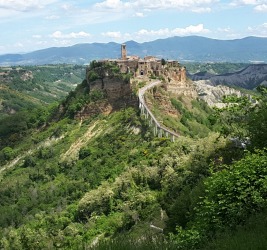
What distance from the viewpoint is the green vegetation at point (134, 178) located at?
46.9 ft

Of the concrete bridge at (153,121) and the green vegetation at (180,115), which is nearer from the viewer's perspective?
the concrete bridge at (153,121)

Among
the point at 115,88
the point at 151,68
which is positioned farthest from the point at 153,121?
the point at 151,68

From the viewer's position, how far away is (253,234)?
37.0 feet

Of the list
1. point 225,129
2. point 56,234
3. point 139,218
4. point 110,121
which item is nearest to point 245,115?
point 225,129

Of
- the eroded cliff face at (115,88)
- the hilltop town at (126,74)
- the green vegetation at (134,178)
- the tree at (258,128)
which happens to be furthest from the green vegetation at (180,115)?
the tree at (258,128)

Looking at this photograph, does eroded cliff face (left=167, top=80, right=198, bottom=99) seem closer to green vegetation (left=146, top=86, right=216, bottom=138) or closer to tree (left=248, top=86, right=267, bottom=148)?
green vegetation (left=146, top=86, right=216, bottom=138)

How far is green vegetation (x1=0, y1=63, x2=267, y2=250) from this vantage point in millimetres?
14305

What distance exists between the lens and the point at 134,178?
4153cm

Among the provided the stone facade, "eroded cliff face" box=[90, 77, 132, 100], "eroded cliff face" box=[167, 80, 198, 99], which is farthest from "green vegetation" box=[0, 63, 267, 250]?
the stone facade

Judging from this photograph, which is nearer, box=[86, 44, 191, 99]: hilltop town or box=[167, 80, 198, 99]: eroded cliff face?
box=[86, 44, 191, 99]: hilltop town

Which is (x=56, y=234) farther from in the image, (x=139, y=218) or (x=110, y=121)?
(x=110, y=121)

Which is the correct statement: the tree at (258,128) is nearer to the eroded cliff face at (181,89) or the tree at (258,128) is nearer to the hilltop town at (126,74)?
the hilltop town at (126,74)

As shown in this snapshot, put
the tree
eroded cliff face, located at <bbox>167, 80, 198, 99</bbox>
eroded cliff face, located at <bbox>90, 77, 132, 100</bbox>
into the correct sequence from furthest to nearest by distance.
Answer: eroded cliff face, located at <bbox>167, 80, 198, 99</bbox>
eroded cliff face, located at <bbox>90, 77, 132, 100</bbox>
the tree

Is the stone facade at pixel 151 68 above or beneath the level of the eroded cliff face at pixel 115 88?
above
